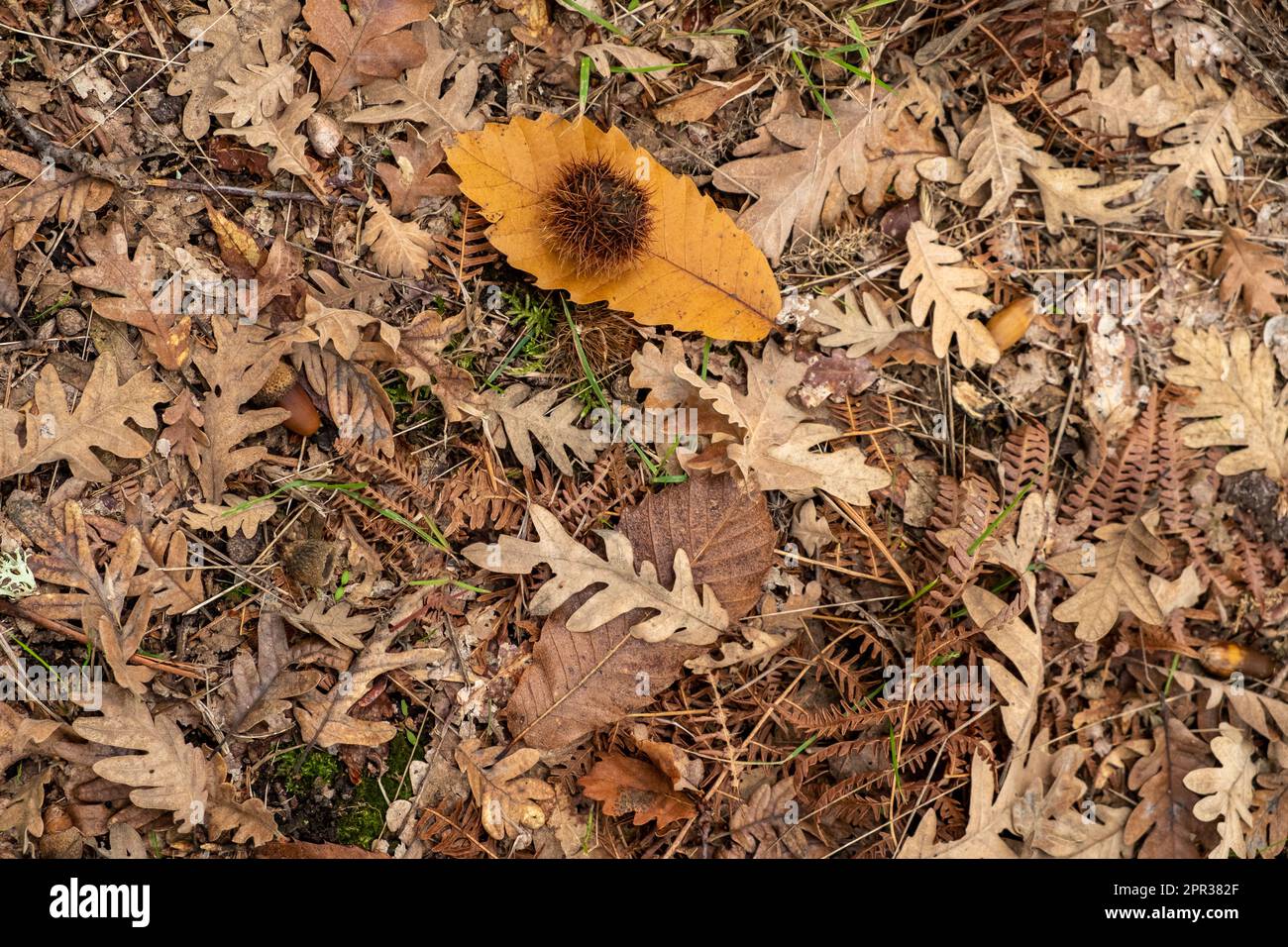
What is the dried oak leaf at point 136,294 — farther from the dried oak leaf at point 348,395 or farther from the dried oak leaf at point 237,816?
the dried oak leaf at point 237,816

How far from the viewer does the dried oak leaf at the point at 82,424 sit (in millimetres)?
2836

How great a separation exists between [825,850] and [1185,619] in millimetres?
1731

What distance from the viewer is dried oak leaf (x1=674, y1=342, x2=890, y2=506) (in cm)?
307

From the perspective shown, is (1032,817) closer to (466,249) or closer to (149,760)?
(466,249)

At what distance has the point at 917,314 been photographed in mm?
3230

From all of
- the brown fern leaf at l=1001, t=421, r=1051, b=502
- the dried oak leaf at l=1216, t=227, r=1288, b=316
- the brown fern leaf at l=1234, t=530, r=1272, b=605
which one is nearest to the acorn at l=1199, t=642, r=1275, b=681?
the brown fern leaf at l=1234, t=530, r=1272, b=605

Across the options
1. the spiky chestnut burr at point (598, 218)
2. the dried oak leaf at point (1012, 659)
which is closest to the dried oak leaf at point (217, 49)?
the spiky chestnut burr at point (598, 218)

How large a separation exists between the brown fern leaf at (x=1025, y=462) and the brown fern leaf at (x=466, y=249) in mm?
2133

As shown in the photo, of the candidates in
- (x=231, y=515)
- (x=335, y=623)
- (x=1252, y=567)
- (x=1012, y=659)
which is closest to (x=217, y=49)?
(x=231, y=515)

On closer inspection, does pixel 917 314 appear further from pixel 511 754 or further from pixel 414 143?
pixel 511 754

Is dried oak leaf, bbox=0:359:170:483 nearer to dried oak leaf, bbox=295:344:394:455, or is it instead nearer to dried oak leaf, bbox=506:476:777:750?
dried oak leaf, bbox=295:344:394:455

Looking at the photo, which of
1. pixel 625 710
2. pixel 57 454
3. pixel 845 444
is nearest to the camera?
pixel 57 454

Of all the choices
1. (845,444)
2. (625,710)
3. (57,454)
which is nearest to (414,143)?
(57,454)

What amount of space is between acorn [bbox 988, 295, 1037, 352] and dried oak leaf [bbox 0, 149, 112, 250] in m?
3.31
